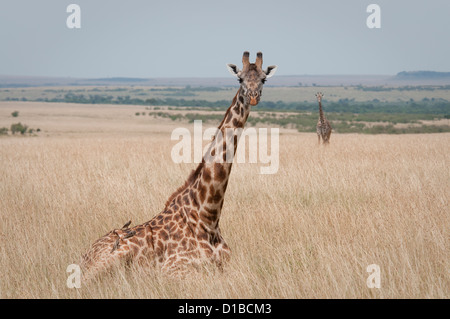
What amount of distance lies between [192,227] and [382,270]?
213cm

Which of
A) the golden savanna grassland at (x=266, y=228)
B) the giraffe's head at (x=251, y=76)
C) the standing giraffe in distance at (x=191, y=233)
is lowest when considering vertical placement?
the golden savanna grassland at (x=266, y=228)

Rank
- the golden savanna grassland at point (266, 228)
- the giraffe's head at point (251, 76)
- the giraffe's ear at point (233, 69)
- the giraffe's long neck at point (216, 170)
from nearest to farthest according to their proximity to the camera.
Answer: the giraffe's head at point (251, 76)
the giraffe's ear at point (233, 69)
the golden savanna grassland at point (266, 228)
the giraffe's long neck at point (216, 170)

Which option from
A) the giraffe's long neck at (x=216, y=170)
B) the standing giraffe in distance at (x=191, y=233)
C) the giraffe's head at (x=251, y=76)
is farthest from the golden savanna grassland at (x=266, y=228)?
the giraffe's head at (x=251, y=76)

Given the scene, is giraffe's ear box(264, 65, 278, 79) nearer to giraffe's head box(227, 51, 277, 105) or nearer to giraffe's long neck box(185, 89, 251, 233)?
giraffe's head box(227, 51, 277, 105)

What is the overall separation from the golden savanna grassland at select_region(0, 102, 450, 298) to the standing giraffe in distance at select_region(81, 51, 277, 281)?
6.4 inches

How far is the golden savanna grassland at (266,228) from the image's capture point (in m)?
5.70

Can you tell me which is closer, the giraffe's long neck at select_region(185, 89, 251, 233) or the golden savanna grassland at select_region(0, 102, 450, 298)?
the golden savanna grassland at select_region(0, 102, 450, 298)

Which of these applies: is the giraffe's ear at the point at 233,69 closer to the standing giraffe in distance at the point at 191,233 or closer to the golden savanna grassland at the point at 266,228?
the standing giraffe in distance at the point at 191,233

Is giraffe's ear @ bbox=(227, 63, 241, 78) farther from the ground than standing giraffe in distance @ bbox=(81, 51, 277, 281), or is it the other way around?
giraffe's ear @ bbox=(227, 63, 241, 78)

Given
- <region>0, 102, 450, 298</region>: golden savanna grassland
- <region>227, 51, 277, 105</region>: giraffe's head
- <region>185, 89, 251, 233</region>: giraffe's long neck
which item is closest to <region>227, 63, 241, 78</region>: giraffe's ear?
<region>227, 51, 277, 105</region>: giraffe's head

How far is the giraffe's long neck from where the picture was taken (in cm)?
581
